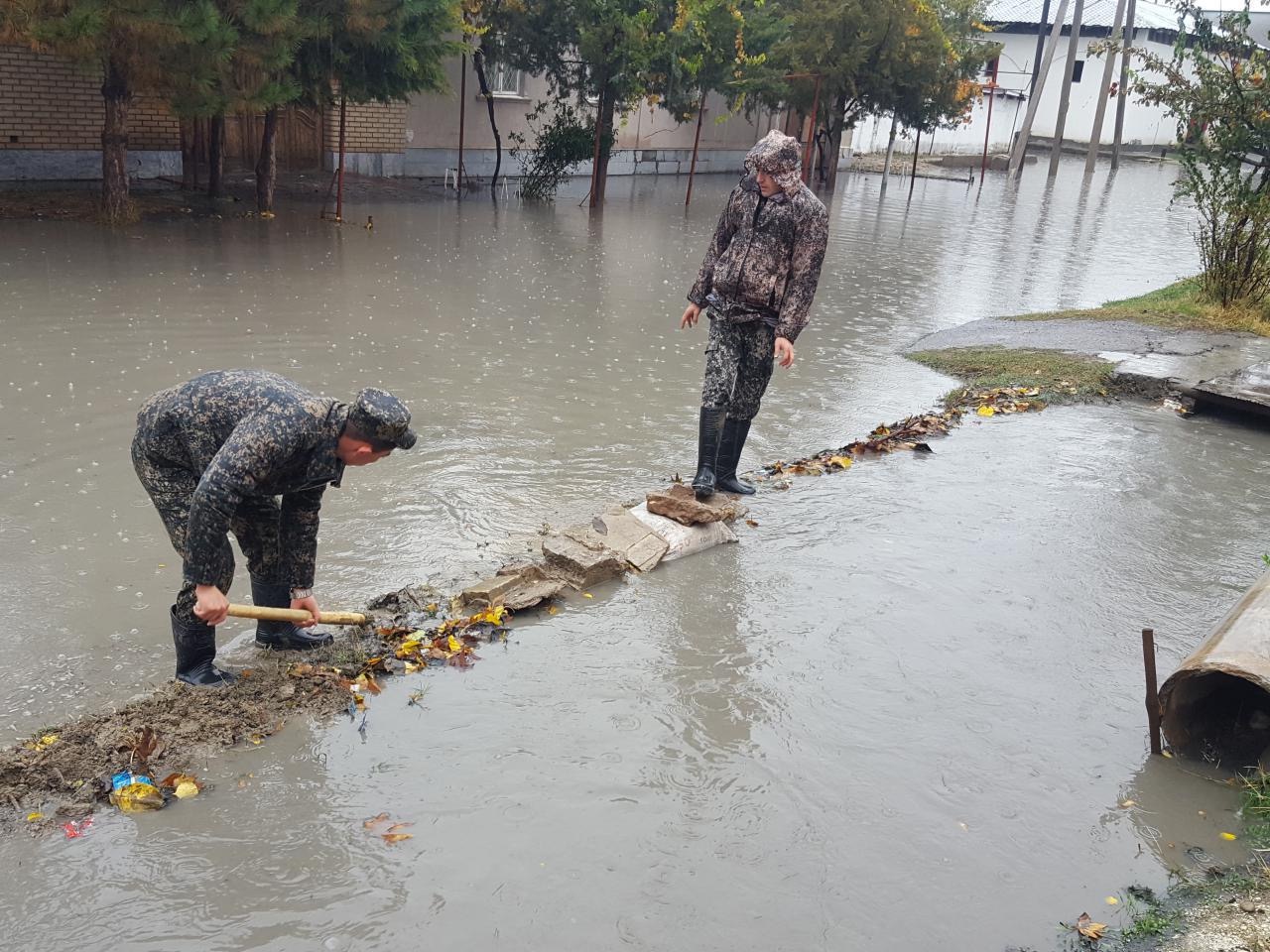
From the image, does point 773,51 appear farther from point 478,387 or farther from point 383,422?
point 383,422

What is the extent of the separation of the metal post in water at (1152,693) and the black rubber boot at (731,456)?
255cm

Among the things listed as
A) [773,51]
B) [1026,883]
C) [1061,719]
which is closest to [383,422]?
[1026,883]

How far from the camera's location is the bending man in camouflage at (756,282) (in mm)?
5426

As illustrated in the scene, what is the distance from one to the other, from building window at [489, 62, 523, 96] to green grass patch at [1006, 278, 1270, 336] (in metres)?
12.8

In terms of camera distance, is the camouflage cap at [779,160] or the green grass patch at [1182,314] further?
the green grass patch at [1182,314]

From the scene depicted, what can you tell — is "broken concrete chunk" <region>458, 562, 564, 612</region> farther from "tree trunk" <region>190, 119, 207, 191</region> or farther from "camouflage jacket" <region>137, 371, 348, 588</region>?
"tree trunk" <region>190, 119, 207, 191</region>

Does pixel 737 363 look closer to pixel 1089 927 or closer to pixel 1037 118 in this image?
pixel 1089 927

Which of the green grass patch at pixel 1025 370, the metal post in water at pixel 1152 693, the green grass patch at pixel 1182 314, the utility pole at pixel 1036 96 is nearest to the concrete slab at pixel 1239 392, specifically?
the green grass patch at pixel 1025 370

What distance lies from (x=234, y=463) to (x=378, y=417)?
0.44 metres

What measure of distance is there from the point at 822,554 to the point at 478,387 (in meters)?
3.36

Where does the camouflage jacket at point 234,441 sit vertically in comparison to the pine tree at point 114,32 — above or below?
below

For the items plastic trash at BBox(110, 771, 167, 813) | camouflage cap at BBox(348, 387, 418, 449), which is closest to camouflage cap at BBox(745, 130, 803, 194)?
camouflage cap at BBox(348, 387, 418, 449)

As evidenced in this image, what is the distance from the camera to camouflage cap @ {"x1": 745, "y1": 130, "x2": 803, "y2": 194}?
5328mm

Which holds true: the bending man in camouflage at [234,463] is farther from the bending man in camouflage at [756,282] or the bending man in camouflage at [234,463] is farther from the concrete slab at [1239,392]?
the concrete slab at [1239,392]
